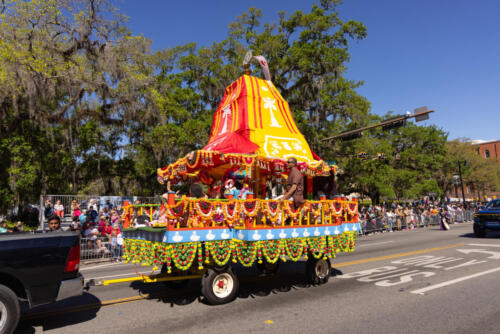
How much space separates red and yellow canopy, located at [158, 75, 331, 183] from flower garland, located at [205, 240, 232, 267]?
355 cm

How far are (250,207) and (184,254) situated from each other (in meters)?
1.55

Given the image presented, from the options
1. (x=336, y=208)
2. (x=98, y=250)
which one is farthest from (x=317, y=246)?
(x=98, y=250)

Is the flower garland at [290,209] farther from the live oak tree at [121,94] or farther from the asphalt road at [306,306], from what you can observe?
the live oak tree at [121,94]

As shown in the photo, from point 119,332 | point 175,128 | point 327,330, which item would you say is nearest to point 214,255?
point 119,332

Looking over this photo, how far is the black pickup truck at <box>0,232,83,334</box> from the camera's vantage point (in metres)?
4.52

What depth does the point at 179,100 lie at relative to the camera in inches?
1080

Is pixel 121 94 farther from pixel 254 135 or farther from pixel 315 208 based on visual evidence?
pixel 315 208

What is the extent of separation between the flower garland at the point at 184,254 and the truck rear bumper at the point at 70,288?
147 cm

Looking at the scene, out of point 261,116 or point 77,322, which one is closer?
point 77,322

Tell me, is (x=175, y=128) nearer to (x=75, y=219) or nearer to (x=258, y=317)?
(x=75, y=219)

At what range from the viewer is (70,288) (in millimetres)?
4922

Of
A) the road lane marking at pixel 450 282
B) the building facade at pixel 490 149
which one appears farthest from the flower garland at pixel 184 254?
the building facade at pixel 490 149

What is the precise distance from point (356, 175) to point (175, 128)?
845 inches

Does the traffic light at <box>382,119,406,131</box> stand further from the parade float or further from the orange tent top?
the parade float
